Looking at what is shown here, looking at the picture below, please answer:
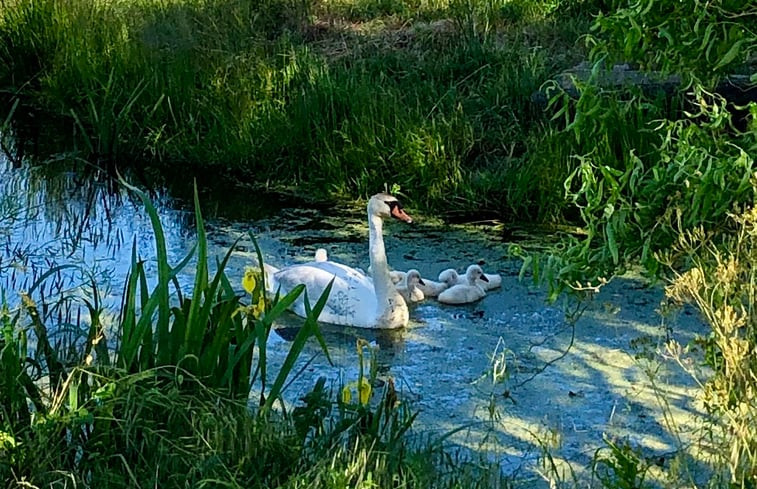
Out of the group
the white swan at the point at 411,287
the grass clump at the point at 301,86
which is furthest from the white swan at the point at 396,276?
Result: the grass clump at the point at 301,86

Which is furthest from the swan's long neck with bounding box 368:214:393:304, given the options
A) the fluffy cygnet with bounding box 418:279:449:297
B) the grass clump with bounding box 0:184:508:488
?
the grass clump with bounding box 0:184:508:488

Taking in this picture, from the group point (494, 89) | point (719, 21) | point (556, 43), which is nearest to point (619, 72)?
point (494, 89)

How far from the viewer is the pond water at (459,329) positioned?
4363 mm

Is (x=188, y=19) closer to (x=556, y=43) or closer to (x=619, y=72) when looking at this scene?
(x=556, y=43)

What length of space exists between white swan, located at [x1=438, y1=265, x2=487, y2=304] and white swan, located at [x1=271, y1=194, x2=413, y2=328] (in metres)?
0.27

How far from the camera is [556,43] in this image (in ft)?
31.4

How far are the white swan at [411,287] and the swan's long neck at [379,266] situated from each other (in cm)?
14

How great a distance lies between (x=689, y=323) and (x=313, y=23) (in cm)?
600

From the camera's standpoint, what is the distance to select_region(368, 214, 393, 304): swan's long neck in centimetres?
552

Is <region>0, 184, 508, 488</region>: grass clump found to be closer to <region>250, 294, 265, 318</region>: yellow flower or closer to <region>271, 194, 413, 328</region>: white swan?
<region>250, 294, 265, 318</region>: yellow flower

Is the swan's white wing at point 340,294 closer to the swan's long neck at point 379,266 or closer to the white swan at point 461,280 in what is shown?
the swan's long neck at point 379,266

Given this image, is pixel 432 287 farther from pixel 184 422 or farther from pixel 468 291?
pixel 184 422

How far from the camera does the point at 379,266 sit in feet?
18.7

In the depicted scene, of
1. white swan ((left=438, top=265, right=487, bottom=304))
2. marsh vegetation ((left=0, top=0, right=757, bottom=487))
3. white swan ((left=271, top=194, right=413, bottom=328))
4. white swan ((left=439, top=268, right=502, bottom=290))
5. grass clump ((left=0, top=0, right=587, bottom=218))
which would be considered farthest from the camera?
grass clump ((left=0, top=0, right=587, bottom=218))
